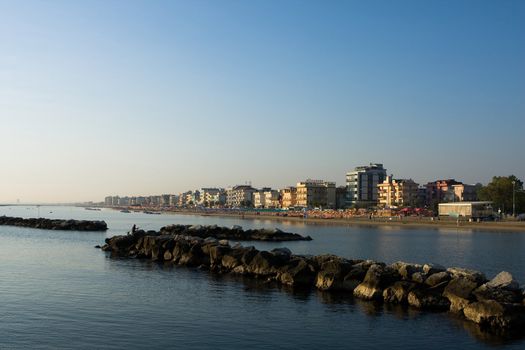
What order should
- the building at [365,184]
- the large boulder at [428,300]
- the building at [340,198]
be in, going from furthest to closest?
1. the building at [340,198]
2. the building at [365,184]
3. the large boulder at [428,300]

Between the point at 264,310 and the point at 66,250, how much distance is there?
32.9 m

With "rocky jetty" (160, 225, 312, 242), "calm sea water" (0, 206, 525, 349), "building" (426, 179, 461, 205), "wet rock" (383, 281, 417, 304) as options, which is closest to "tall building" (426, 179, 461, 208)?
"building" (426, 179, 461, 205)

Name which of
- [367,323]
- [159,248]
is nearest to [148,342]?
[367,323]

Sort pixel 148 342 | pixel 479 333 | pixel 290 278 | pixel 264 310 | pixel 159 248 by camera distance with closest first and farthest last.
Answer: pixel 148 342, pixel 479 333, pixel 264 310, pixel 290 278, pixel 159 248

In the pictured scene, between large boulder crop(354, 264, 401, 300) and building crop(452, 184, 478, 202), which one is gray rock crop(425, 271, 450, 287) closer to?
large boulder crop(354, 264, 401, 300)

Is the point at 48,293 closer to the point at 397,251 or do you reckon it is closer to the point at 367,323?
the point at 367,323

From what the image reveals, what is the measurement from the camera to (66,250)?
50.4 meters

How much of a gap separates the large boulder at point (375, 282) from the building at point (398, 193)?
5519 inches

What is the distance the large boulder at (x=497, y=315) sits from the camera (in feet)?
66.7

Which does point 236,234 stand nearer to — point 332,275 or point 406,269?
point 332,275

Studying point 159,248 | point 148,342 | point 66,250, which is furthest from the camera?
point 66,250

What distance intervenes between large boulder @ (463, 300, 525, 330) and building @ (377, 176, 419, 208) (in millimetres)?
145186

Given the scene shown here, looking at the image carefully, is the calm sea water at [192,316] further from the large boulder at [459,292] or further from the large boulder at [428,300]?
the large boulder at [428,300]

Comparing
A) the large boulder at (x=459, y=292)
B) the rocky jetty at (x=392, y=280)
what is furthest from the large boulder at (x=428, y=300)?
the large boulder at (x=459, y=292)
